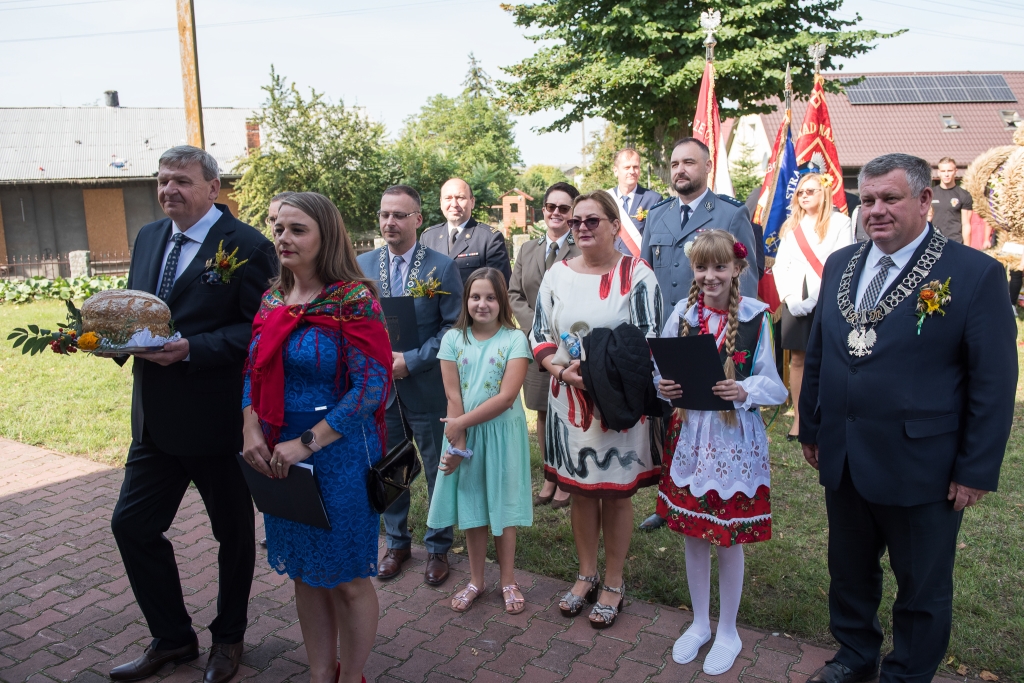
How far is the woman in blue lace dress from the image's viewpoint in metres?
2.89

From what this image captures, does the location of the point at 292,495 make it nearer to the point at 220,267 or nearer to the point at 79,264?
the point at 220,267

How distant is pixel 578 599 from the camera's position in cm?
395

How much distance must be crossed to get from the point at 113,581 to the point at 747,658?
143 inches

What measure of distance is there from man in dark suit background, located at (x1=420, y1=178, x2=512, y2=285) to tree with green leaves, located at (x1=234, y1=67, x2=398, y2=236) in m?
22.9

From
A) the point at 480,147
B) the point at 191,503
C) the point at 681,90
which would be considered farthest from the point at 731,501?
the point at 480,147

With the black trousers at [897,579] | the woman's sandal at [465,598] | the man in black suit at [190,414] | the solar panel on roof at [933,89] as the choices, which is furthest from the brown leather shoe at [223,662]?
the solar panel on roof at [933,89]

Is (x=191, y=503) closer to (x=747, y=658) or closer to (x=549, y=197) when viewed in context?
(x=549, y=197)

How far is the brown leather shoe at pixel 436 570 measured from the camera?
434cm

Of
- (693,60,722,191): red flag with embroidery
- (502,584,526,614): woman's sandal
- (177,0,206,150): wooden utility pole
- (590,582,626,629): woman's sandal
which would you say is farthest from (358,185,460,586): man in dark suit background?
(177,0,206,150): wooden utility pole

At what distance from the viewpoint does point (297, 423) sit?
2.96 metres

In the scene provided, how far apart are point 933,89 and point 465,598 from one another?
1376 inches

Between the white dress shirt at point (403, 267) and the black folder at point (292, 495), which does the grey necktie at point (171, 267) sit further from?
the white dress shirt at point (403, 267)

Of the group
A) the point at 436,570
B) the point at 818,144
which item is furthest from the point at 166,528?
the point at 818,144

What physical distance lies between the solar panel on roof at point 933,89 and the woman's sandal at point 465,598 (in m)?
32.5
